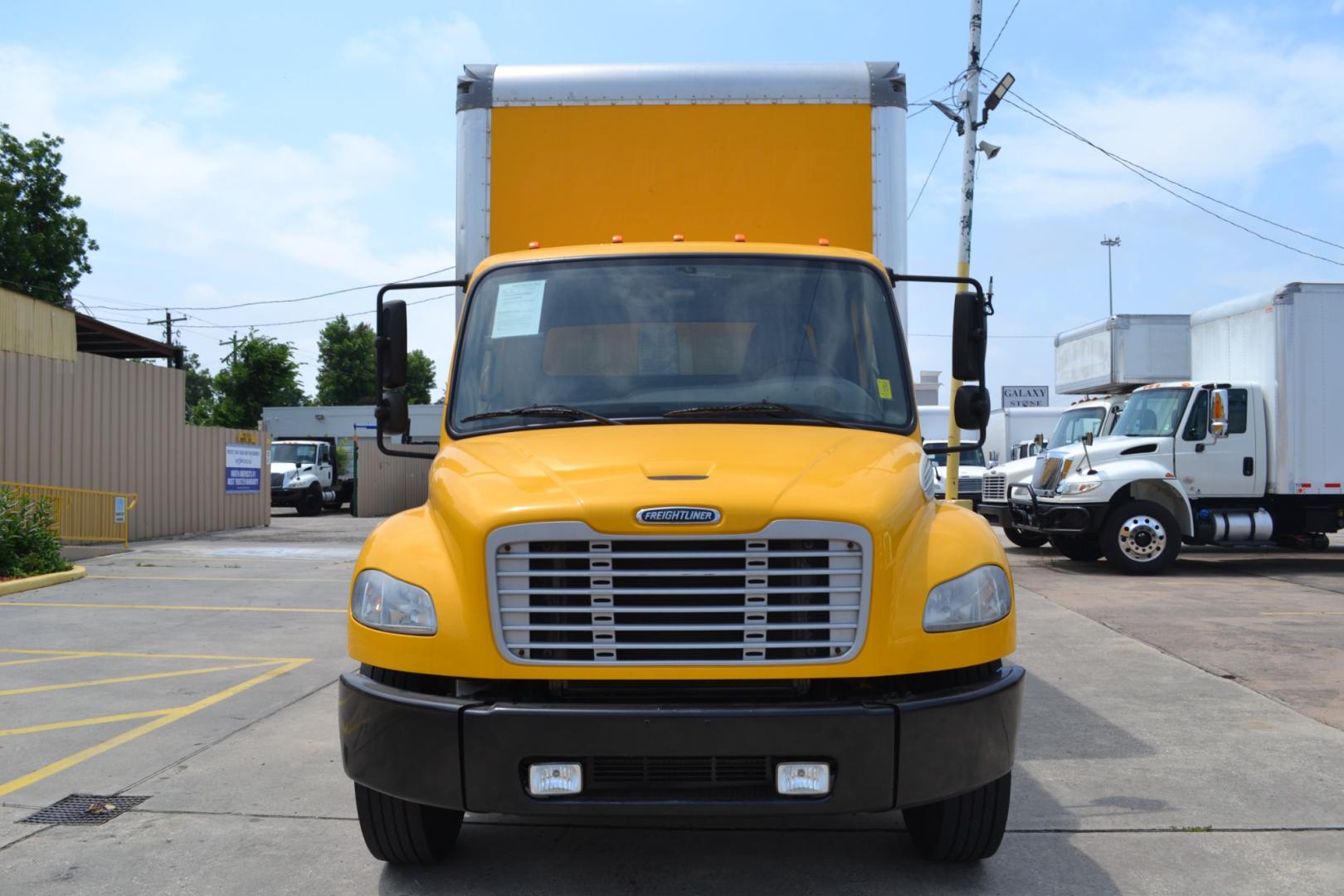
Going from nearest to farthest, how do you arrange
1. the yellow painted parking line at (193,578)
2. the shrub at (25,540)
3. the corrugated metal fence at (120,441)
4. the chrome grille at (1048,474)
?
the shrub at (25,540), the yellow painted parking line at (193,578), the chrome grille at (1048,474), the corrugated metal fence at (120,441)

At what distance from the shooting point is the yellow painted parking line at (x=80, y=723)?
6.42m

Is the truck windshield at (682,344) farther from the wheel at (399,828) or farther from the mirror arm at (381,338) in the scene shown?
the wheel at (399,828)

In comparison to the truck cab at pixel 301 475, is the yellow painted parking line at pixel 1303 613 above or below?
below

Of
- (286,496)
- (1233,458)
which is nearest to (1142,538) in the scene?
(1233,458)

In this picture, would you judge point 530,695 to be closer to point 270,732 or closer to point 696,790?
point 696,790

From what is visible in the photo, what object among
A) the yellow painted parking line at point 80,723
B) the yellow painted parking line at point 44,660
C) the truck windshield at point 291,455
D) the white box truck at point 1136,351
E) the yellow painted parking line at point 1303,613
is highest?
the white box truck at point 1136,351

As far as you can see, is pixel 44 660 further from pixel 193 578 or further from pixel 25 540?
pixel 25 540

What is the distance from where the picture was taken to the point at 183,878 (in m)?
4.18

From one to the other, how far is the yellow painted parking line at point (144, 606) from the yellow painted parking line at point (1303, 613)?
869 cm

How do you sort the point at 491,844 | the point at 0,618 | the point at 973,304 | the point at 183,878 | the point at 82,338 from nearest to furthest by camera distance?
the point at 183,878, the point at 491,844, the point at 973,304, the point at 0,618, the point at 82,338

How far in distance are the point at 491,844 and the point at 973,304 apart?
2964mm

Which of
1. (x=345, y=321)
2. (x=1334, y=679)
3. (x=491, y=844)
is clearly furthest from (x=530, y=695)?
(x=345, y=321)

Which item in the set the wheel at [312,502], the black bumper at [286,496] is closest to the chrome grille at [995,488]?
the wheel at [312,502]

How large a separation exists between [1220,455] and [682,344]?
1268cm
